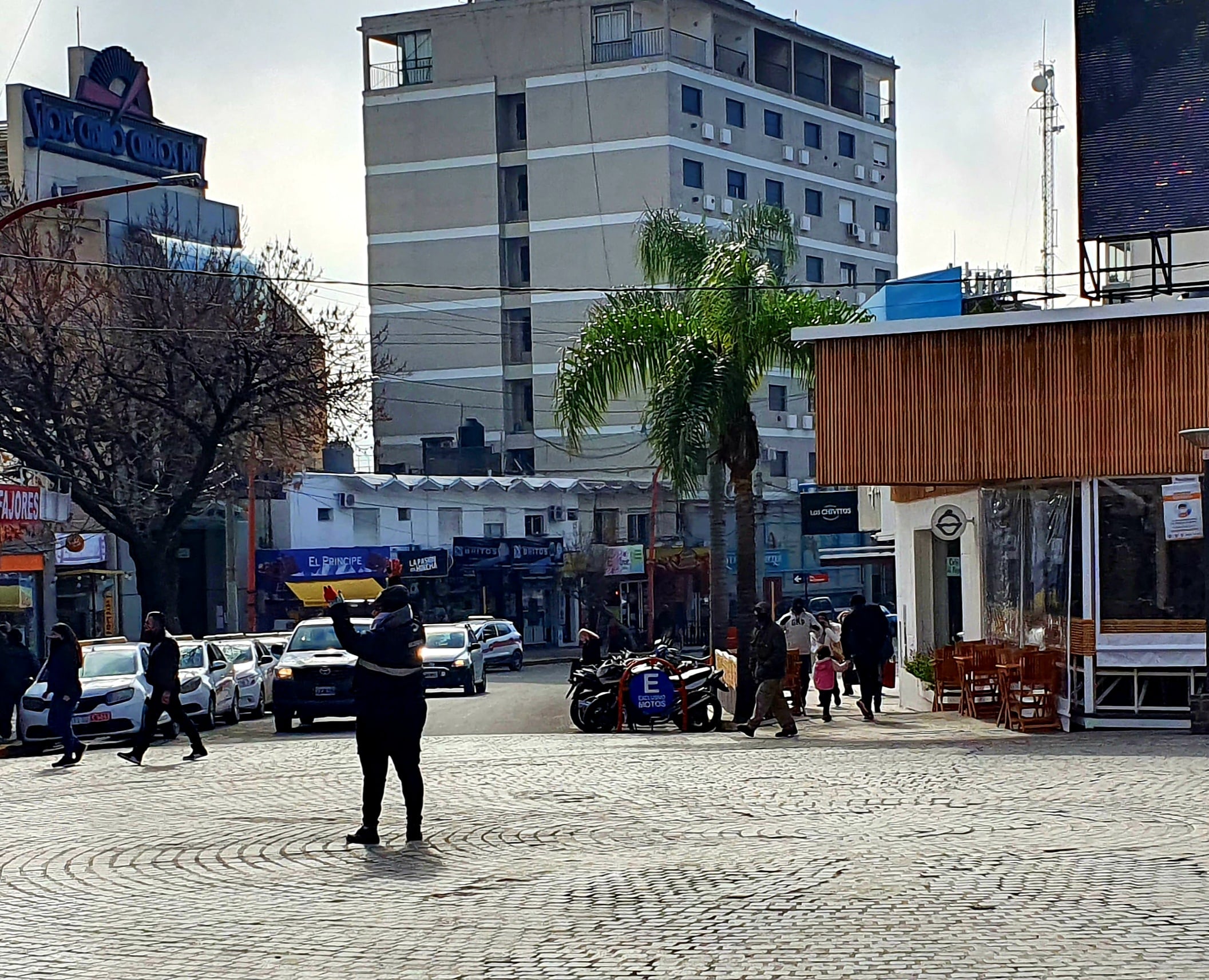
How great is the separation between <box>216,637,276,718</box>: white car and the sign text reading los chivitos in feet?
21.3

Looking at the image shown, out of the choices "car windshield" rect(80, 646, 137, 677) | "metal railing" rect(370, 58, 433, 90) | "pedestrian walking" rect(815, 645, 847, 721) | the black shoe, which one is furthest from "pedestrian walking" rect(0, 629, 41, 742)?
"metal railing" rect(370, 58, 433, 90)

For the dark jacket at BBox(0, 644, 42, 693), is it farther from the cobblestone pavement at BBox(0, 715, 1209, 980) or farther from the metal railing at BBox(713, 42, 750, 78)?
the metal railing at BBox(713, 42, 750, 78)

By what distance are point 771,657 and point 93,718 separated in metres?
9.32

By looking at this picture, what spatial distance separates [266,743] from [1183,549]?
11.2 meters

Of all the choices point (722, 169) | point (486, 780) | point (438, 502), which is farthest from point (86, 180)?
point (486, 780)

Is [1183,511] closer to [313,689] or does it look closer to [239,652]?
[313,689]

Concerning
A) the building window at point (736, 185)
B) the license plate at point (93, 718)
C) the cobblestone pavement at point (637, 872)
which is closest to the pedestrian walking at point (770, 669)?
the cobblestone pavement at point (637, 872)

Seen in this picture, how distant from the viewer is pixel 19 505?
35.2m

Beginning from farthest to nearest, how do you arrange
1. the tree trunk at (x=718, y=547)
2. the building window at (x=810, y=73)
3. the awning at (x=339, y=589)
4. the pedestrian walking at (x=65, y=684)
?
1. the building window at (x=810, y=73)
2. the awning at (x=339, y=589)
3. the tree trunk at (x=718, y=547)
4. the pedestrian walking at (x=65, y=684)

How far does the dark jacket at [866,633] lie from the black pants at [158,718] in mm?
9008

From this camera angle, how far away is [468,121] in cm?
7594

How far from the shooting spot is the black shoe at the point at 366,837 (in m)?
11.4

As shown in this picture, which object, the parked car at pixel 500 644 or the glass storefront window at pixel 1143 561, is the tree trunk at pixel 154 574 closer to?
the parked car at pixel 500 644

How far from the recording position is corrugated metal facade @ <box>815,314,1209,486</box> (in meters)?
19.3
